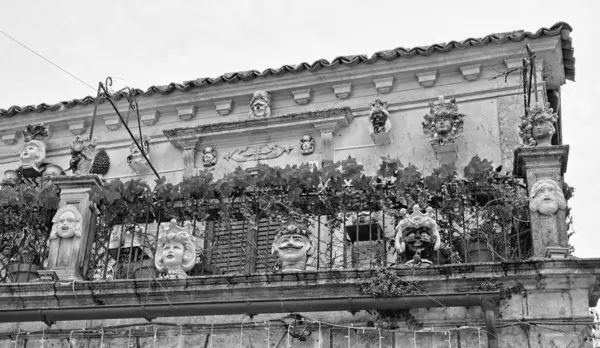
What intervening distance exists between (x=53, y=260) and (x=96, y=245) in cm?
59

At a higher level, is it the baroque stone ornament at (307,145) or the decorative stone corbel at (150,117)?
the decorative stone corbel at (150,117)

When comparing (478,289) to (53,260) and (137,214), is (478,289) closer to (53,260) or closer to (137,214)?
(137,214)

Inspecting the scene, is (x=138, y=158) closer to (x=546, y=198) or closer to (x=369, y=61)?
(x=369, y=61)

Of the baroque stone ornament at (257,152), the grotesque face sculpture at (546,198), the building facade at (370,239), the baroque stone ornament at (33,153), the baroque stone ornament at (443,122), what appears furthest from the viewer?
the baroque stone ornament at (33,153)

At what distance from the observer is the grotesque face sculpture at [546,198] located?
1012 centimetres

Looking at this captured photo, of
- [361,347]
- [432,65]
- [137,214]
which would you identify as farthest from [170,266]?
[432,65]

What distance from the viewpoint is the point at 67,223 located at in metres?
11.3

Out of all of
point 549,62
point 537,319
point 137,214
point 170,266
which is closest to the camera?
point 537,319

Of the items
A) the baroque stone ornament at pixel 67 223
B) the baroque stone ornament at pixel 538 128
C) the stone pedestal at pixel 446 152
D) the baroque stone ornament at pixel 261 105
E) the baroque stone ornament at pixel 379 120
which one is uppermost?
the baroque stone ornament at pixel 261 105

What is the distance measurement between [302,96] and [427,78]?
1.96 meters

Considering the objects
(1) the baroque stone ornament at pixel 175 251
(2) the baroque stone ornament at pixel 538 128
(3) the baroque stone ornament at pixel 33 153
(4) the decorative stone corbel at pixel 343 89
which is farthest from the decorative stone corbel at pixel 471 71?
(3) the baroque stone ornament at pixel 33 153

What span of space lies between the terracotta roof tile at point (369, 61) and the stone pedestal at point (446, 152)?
4.67ft

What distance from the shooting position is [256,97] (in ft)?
48.1

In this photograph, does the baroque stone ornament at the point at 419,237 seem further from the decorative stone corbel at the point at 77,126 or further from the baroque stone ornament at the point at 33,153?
the baroque stone ornament at the point at 33,153
